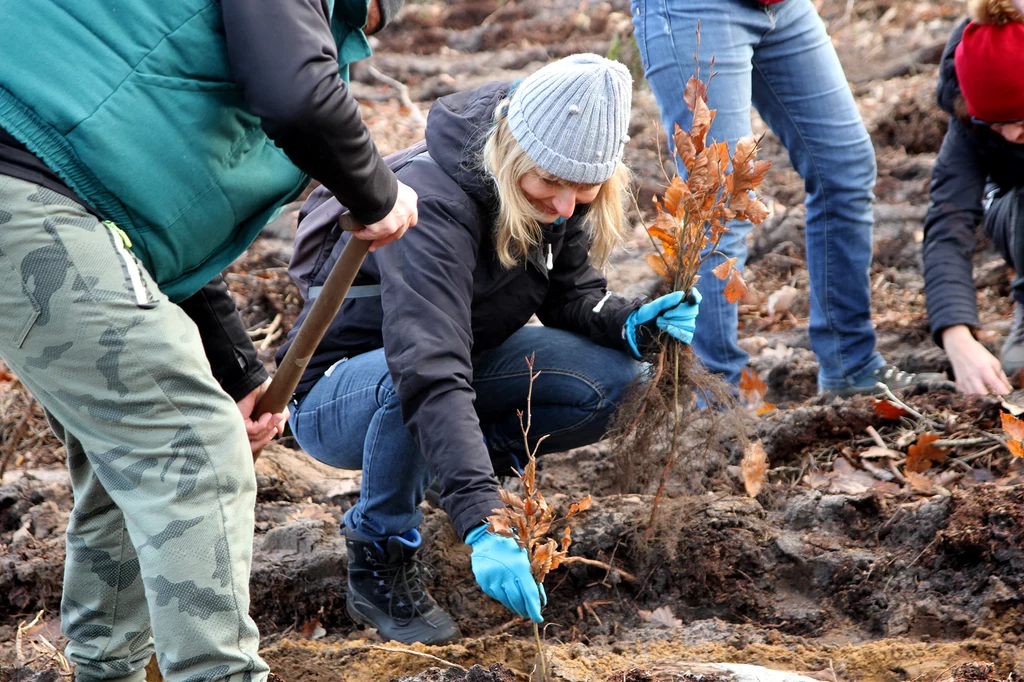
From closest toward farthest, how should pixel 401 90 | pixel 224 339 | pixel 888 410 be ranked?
1. pixel 224 339
2. pixel 888 410
3. pixel 401 90

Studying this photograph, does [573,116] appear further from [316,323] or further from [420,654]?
[420,654]

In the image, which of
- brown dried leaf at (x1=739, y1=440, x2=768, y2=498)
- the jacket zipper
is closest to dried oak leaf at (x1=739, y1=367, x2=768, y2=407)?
brown dried leaf at (x1=739, y1=440, x2=768, y2=498)

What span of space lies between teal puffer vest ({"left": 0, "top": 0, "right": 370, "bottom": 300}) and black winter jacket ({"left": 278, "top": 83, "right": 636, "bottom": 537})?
2.28ft

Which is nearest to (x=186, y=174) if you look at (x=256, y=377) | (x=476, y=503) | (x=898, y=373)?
(x=256, y=377)

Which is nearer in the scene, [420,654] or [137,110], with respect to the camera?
[137,110]

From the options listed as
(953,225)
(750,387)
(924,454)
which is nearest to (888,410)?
(924,454)

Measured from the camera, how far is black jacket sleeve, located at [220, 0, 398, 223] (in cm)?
151

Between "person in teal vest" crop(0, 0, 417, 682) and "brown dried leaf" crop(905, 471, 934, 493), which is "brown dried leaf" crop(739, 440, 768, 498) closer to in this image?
"brown dried leaf" crop(905, 471, 934, 493)

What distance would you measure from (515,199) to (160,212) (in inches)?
41.0

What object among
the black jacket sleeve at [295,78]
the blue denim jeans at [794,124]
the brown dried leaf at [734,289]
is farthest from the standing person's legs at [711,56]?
the black jacket sleeve at [295,78]

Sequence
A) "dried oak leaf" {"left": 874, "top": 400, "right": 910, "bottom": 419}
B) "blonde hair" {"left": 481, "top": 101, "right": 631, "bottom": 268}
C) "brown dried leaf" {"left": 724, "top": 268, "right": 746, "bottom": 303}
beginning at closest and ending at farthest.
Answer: "blonde hair" {"left": 481, "top": 101, "right": 631, "bottom": 268}
"brown dried leaf" {"left": 724, "top": 268, "right": 746, "bottom": 303}
"dried oak leaf" {"left": 874, "top": 400, "right": 910, "bottom": 419}

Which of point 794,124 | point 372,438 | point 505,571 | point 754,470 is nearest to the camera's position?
point 505,571

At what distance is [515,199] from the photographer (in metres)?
2.46

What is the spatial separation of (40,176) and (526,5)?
1212 centimetres
